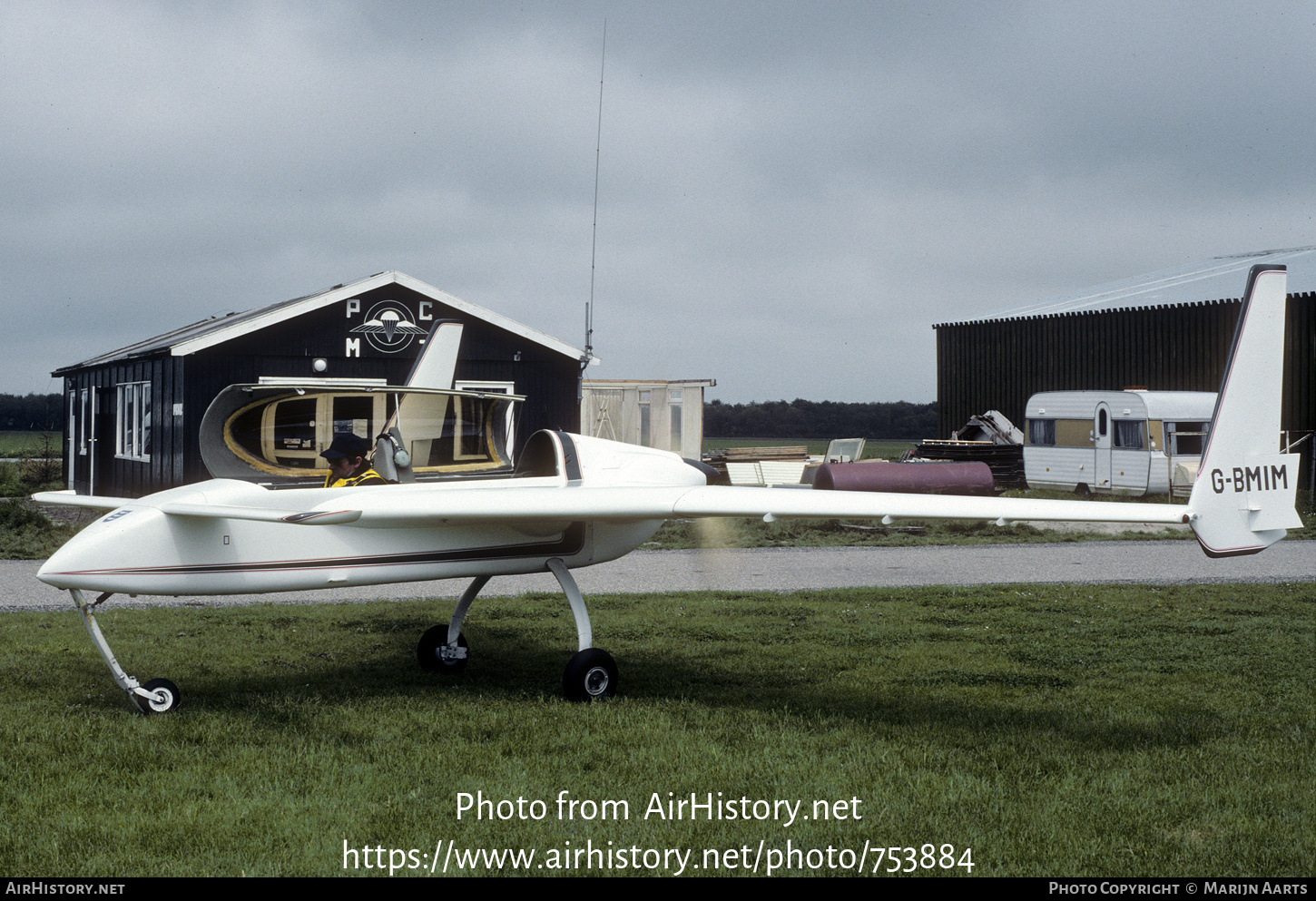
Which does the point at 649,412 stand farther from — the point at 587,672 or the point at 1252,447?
the point at 1252,447

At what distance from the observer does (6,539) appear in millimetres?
16578

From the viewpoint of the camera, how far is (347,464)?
7.11 m

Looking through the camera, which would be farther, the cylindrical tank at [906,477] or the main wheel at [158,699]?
the cylindrical tank at [906,477]

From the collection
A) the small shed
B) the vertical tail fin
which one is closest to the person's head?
the vertical tail fin

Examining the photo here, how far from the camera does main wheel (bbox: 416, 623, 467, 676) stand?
8.20 m

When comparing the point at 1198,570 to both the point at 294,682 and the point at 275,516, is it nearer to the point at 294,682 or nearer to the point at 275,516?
the point at 294,682

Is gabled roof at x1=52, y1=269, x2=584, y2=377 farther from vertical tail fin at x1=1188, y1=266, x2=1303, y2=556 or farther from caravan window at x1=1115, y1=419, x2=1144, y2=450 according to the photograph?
vertical tail fin at x1=1188, y1=266, x2=1303, y2=556

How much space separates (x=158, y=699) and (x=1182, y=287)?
1336 inches

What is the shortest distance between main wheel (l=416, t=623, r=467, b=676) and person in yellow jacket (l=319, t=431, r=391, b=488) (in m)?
1.64

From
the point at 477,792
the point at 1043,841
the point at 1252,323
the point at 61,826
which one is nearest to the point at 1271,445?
the point at 1252,323

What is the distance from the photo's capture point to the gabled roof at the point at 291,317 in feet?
72.7

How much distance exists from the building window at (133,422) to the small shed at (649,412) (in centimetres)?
1014

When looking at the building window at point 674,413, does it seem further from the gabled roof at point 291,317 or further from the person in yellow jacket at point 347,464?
the person in yellow jacket at point 347,464

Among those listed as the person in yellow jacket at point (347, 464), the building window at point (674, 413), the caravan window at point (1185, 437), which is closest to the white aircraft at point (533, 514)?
the person in yellow jacket at point (347, 464)
